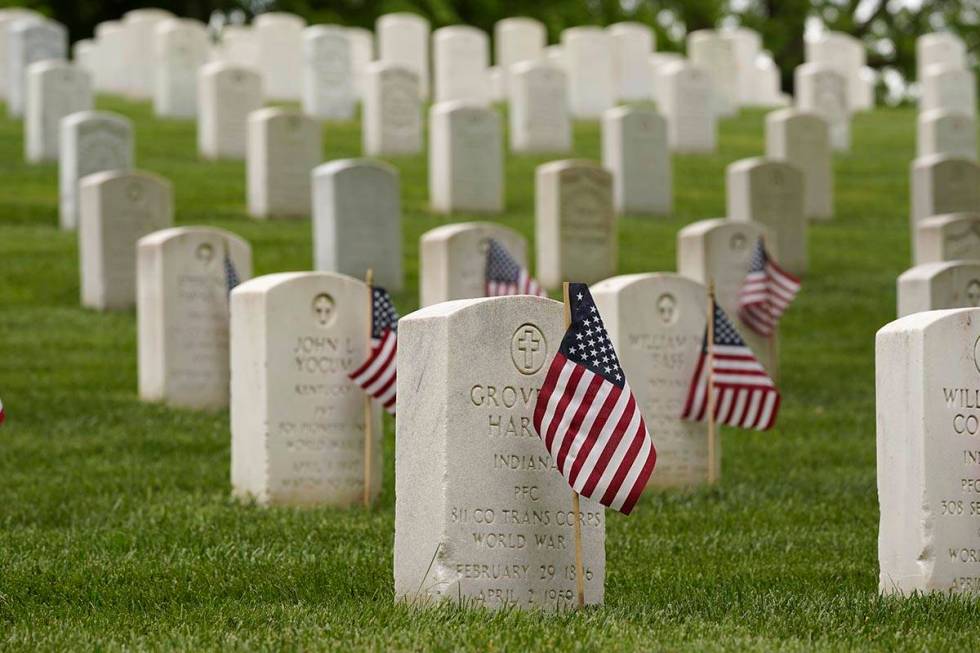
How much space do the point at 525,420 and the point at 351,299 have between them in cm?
349

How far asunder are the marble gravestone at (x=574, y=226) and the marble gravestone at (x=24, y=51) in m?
12.9

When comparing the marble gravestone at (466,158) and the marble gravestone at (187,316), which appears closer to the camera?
the marble gravestone at (187,316)

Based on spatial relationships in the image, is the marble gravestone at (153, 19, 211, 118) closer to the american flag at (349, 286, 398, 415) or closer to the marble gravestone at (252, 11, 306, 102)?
the marble gravestone at (252, 11, 306, 102)

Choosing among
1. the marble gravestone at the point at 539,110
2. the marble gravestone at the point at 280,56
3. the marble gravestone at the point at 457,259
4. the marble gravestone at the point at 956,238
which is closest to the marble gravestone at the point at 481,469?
the marble gravestone at the point at 457,259

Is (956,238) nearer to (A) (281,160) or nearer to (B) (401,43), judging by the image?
(A) (281,160)

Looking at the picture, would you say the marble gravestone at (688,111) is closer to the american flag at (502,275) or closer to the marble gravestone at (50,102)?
the marble gravestone at (50,102)

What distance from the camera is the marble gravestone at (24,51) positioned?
29.5 meters

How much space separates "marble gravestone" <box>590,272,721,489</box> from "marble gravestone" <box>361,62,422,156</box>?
49.6 ft

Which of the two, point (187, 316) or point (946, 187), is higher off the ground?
point (946, 187)

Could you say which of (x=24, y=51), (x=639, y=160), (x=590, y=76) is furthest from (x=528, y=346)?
(x=590, y=76)

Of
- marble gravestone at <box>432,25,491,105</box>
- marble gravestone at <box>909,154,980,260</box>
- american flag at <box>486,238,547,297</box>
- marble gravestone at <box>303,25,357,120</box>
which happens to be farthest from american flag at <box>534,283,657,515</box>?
marble gravestone at <box>432,25,491,105</box>

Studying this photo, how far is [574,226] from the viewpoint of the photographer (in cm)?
1945

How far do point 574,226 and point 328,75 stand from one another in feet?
39.1

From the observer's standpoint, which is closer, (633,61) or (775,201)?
(775,201)
